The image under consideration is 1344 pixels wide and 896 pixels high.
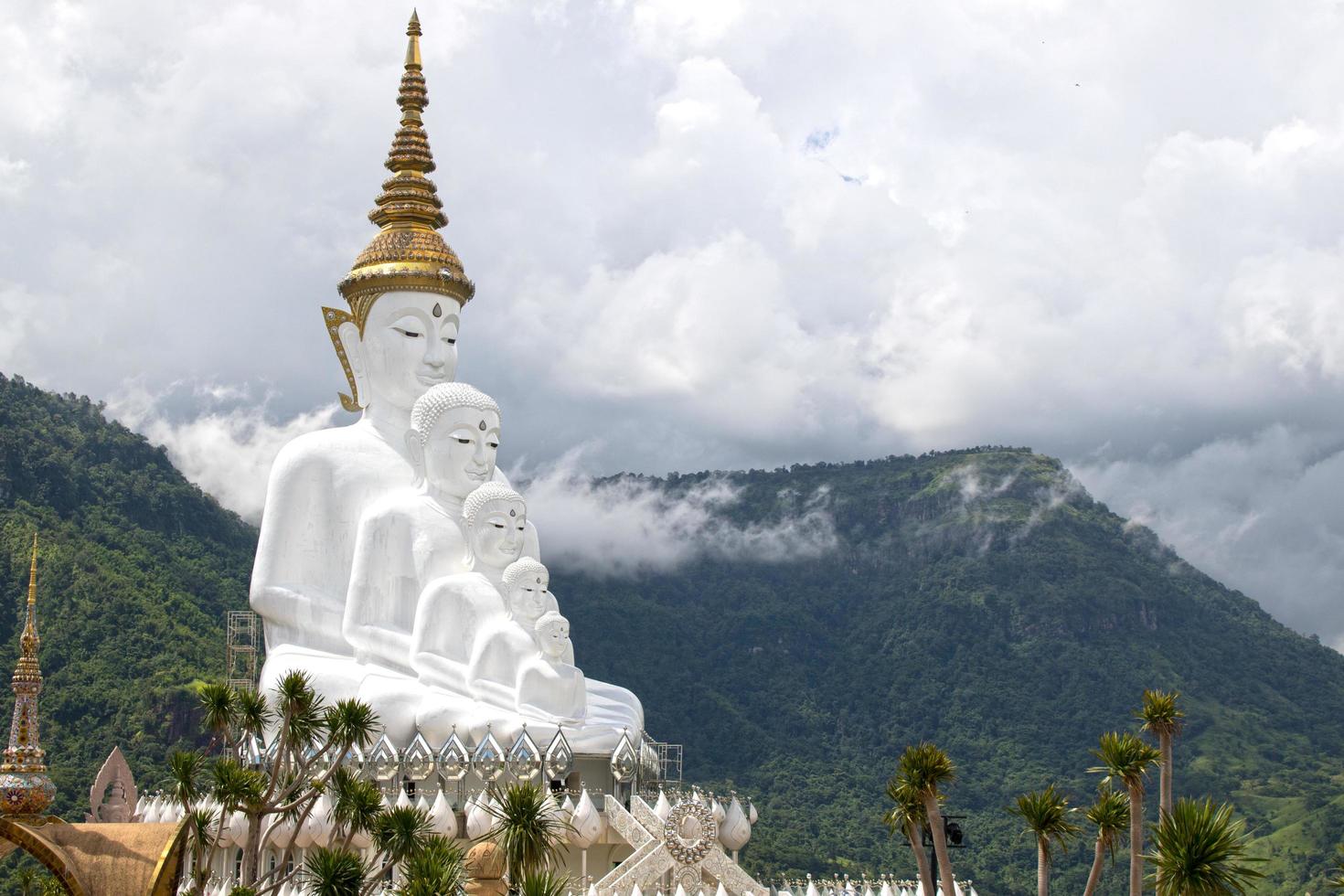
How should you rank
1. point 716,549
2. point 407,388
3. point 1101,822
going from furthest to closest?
point 716,549 < point 407,388 < point 1101,822

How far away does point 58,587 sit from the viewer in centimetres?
4434

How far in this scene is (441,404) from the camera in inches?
1120

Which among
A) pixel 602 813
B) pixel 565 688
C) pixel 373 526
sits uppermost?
pixel 373 526

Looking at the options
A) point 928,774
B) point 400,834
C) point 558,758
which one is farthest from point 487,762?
point 928,774

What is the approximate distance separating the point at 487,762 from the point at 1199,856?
1249 cm

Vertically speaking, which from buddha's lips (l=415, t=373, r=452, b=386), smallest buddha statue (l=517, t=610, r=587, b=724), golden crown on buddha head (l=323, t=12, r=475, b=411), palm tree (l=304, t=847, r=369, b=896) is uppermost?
golden crown on buddha head (l=323, t=12, r=475, b=411)

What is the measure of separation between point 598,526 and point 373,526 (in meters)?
52.1

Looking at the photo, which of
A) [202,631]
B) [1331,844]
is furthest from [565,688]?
[1331,844]

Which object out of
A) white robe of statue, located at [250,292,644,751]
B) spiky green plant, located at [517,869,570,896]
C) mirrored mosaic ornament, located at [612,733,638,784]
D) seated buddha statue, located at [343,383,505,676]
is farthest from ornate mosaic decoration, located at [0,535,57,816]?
mirrored mosaic ornament, located at [612,733,638,784]

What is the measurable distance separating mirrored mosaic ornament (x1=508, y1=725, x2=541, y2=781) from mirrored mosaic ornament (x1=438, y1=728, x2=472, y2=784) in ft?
2.20

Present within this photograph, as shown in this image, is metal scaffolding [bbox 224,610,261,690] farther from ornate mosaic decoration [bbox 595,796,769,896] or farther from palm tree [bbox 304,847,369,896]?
palm tree [bbox 304,847,369,896]

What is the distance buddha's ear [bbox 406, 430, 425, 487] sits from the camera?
28.8m

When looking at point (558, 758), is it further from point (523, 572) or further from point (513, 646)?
point (523, 572)

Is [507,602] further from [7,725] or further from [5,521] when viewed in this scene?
[5,521]
